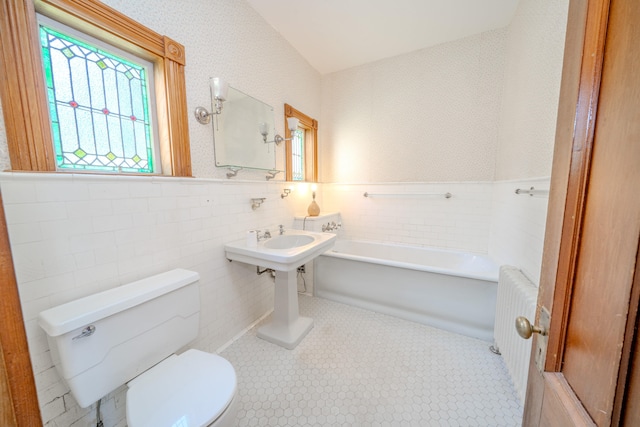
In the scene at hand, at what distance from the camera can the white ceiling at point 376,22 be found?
1.93m

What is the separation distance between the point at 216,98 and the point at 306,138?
1491 millimetres

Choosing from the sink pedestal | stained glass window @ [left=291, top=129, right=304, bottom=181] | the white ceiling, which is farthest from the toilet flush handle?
the white ceiling

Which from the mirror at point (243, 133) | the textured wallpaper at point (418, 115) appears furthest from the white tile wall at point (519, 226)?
the mirror at point (243, 133)

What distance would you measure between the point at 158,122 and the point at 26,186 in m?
0.70

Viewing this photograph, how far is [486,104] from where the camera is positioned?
2.33 meters

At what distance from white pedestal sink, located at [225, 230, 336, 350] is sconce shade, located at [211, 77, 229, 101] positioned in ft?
3.45

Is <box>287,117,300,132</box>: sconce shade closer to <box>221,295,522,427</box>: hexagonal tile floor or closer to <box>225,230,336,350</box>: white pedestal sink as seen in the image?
<box>225,230,336,350</box>: white pedestal sink

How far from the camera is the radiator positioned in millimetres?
1262

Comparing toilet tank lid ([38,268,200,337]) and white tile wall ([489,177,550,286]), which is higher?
white tile wall ([489,177,550,286])

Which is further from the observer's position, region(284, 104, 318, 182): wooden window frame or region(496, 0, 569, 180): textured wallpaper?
region(284, 104, 318, 182): wooden window frame

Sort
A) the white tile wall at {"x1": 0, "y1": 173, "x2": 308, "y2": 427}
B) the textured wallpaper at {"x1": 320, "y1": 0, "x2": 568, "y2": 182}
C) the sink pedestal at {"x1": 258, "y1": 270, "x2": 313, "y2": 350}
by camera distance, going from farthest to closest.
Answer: the sink pedestal at {"x1": 258, "y1": 270, "x2": 313, "y2": 350}
the textured wallpaper at {"x1": 320, "y1": 0, "x2": 568, "y2": 182}
the white tile wall at {"x1": 0, "y1": 173, "x2": 308, "y2": 427}

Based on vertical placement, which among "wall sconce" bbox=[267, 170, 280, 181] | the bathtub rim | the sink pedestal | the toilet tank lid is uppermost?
"wall sconce" bbox=[267, 170, 280, 181]

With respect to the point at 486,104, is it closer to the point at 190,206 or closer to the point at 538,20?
the point at 538,20

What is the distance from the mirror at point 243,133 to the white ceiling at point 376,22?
2.58 ft
